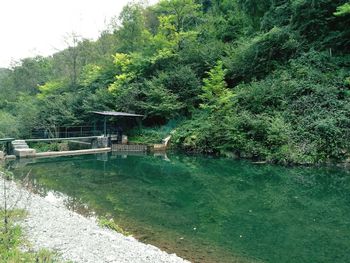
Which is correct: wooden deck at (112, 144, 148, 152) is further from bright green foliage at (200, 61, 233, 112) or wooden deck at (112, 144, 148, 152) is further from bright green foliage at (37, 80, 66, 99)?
bright green foliage at (37, 80, 66, 99)

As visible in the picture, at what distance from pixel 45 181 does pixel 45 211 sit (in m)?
5.50

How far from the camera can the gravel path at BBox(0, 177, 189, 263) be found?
175 inches

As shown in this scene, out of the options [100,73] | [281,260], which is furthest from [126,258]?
[100,73]

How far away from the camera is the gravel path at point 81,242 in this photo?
445 cm

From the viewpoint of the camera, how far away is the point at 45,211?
681cm

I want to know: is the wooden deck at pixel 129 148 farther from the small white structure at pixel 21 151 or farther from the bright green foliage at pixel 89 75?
the bright green foliage at pixel 89 75

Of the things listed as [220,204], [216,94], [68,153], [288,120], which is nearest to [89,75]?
[68,153]

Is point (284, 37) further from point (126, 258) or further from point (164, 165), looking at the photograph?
point (126, 258)

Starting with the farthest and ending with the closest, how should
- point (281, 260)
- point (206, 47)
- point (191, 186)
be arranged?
point (206, 47)
point (191, 186)
point (281, 260)

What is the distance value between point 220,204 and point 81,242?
479 cm

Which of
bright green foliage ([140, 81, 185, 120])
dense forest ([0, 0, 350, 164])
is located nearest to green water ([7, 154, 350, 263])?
dense forest ([0, 0, 350, 164])

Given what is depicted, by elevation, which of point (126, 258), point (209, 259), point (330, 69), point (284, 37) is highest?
point (284, 37)

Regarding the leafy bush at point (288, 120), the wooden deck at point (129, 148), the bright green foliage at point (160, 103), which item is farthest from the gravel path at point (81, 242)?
the bright green foliage at point (160, 103)

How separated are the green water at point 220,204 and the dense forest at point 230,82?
7.97 feet
